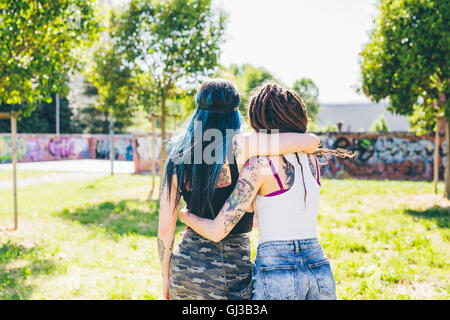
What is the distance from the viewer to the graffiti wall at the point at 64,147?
33500 millimetres

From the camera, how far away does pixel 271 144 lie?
1959 mm

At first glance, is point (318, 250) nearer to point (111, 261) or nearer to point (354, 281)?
point (354, 281)

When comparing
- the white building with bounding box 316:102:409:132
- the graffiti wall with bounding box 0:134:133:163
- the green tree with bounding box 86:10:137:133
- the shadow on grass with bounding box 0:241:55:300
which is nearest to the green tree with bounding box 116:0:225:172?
the green tree with bounding box 86:10:137:133

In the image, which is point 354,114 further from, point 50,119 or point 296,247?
point 296,247

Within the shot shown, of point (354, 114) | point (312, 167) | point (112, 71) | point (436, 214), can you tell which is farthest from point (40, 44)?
point (354, 114)

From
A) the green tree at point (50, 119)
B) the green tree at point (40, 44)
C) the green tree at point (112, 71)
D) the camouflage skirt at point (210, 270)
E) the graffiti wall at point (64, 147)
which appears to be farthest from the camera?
the green tree at point (50, 119)

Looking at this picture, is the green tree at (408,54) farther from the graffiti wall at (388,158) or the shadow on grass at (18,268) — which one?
the graffiti wall at (388,158)

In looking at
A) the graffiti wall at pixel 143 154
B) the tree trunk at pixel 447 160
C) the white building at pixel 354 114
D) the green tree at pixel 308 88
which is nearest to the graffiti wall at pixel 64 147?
the graffiti wall at pixel 143 154

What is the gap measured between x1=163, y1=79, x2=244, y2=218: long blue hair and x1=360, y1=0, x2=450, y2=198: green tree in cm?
852

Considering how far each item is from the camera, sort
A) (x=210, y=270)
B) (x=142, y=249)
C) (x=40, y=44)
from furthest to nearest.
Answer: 1. (x=40, y=44)
2. (x=142, y=249)
3. (x=210, y=270)

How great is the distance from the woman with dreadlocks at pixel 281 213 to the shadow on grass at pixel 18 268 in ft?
11.5

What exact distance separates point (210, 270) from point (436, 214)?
8.66 meters

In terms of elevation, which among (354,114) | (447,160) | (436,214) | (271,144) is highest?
(354,114)

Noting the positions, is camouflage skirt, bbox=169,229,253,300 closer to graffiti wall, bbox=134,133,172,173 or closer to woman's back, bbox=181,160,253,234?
woman's back, bbox=181,160,253,234
